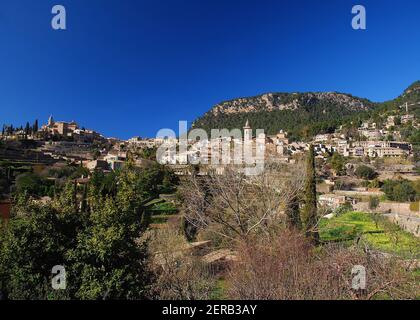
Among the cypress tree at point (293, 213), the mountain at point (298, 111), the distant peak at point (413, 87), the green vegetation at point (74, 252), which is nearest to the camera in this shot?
the green vegetation at point (74, 252)

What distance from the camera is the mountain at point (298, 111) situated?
295 feet

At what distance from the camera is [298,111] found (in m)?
108

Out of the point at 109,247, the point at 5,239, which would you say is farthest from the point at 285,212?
the point at 5,239

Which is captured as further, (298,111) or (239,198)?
(298,111)

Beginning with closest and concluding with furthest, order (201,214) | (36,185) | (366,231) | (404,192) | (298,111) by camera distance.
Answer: (201,214) → (366,231) → (36,185) → (404,192) → (298,111)

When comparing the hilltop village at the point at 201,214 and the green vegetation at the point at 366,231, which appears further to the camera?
the green vegetation at the point at 366,231

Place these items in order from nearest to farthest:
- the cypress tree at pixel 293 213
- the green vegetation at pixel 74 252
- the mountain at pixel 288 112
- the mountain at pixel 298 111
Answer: the green vegetation at pixel 74 252 → the cypress tree at pixel 293 213 → the mountain at pixel 298 111 → the mountain at pixel 288 112

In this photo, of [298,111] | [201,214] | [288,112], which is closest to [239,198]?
[201,214]

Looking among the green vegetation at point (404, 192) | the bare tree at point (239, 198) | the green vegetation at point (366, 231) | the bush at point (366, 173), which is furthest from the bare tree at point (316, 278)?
the bush at point (366, 173)

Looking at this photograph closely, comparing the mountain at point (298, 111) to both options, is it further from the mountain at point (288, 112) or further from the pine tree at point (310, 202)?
the pine tree at point (310, 202)

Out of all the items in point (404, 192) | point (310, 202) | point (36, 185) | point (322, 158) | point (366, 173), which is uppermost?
point (322, 158)

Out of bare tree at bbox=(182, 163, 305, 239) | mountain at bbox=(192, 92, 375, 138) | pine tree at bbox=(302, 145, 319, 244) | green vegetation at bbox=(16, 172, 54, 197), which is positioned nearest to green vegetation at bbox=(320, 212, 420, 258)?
pine tree at bbox=(302, 145, 319, 244)

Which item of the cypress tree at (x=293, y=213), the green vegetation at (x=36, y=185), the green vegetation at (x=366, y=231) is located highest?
the green vegetation at (x=36, y=185)

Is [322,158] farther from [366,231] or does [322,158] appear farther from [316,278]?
[316,278]
